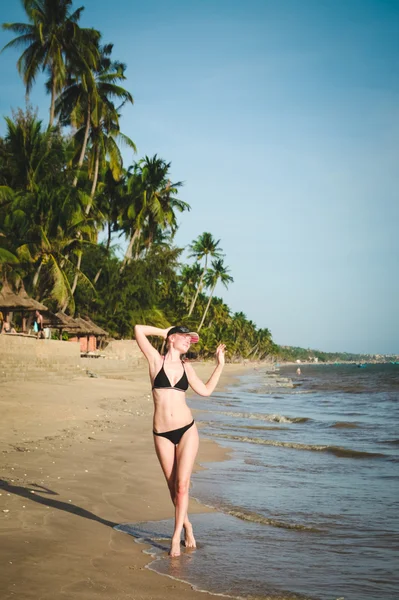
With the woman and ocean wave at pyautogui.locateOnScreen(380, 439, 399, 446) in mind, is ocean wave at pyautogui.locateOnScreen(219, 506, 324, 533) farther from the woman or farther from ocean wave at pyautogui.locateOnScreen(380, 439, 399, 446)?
ocean wave at pyautogui.locateOnScreen(380, 439, 399, 446)

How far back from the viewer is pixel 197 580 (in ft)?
11.3

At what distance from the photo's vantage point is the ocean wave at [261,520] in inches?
200

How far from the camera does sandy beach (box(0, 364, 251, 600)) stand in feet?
10.5

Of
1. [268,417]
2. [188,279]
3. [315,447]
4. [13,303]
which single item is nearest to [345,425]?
[268,417]

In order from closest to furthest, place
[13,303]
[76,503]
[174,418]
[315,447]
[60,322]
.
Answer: [174,418] → [76,503] → [315,447] → [13,303] → [60,322]

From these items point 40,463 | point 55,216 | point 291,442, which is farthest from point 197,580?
point 55,216

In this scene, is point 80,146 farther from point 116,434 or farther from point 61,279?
point 116,434

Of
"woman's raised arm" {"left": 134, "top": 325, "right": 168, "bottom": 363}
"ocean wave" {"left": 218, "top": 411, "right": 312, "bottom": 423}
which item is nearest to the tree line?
"ocean wave" {"left": 218, "top": 411, "right": 312, "bottom": 423}

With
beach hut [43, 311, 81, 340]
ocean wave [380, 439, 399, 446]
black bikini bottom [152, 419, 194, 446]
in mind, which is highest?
beach hut [43, 311, 81, 340]

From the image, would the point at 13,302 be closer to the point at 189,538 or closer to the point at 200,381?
the point at 200,381

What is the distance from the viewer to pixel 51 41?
29953 mm

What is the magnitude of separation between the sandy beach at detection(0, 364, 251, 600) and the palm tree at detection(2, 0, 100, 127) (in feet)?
78.8

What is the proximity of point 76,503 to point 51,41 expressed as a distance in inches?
1192

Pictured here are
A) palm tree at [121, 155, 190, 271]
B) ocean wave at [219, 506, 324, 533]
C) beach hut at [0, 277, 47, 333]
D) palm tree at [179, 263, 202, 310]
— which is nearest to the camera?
ocean wave at [219, 506, 324, 533]
